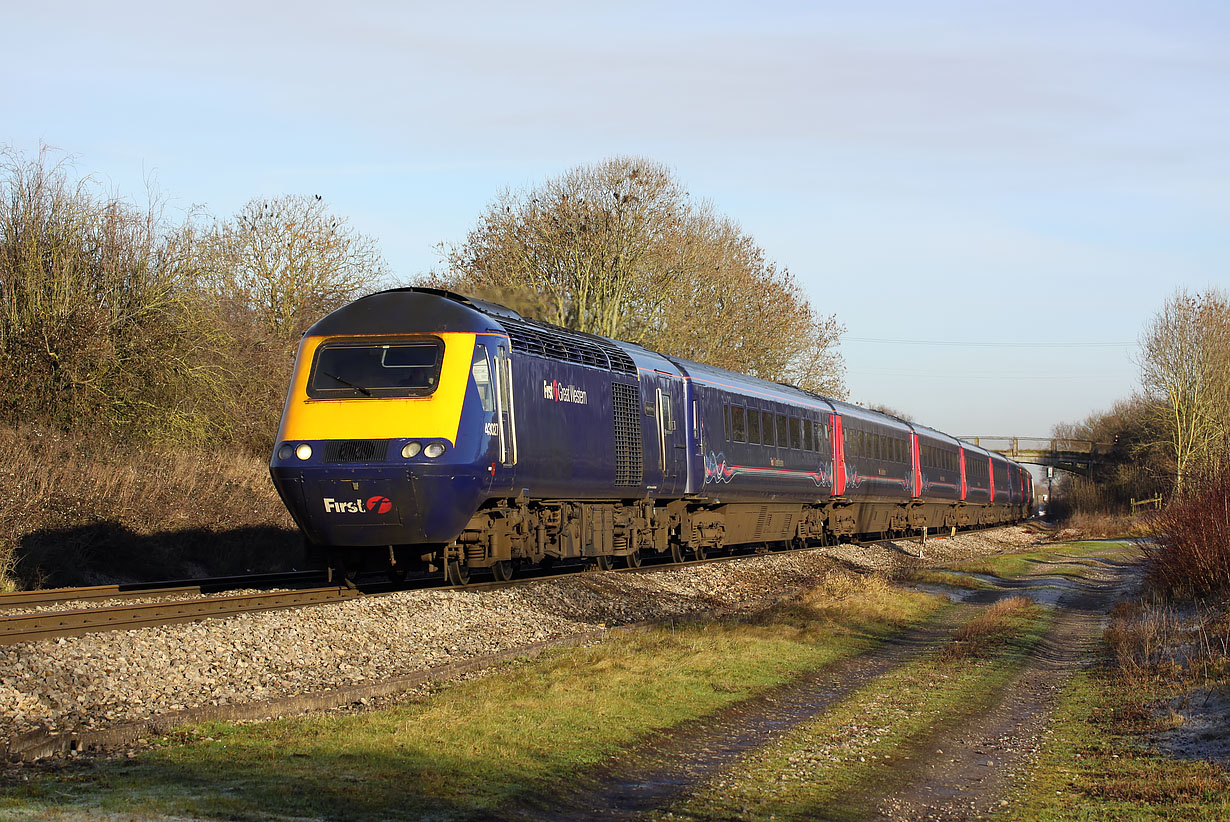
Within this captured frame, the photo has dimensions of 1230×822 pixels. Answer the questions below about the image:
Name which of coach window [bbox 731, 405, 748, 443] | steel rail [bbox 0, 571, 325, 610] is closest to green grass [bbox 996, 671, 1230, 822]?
steel rail [bbox 0, 571, 325, 610]

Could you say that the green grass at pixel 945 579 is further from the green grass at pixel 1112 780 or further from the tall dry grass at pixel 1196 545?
the green grass at pixel 1112 780

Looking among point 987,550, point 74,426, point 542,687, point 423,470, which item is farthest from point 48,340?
point 987,550

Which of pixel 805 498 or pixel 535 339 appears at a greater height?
pixel 535 339

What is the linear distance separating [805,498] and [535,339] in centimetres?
1317

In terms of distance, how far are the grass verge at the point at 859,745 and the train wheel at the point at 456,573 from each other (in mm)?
5811

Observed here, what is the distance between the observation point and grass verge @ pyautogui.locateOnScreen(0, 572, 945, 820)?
636 cm

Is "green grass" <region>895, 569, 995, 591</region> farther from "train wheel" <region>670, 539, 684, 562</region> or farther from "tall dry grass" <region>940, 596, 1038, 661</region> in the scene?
"train wheel" <region>670, 539, 684, 562</region>

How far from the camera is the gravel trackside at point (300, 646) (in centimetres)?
854

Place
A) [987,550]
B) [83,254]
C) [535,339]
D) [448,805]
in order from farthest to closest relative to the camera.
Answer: [987,550]
[83,254]
[535,339]
[448,805]

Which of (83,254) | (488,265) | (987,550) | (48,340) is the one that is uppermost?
(488,265)

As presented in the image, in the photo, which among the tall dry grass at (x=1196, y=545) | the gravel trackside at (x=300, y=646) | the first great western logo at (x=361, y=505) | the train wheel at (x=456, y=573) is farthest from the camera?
the tall dry grass at (x=1196, y=545)

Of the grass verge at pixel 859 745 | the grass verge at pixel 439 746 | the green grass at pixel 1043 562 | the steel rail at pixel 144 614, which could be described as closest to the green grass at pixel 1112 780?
the grass verge at pixel 859 745

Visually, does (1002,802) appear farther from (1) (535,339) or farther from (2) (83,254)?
(2) (83,254)

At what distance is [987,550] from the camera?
3888cm
